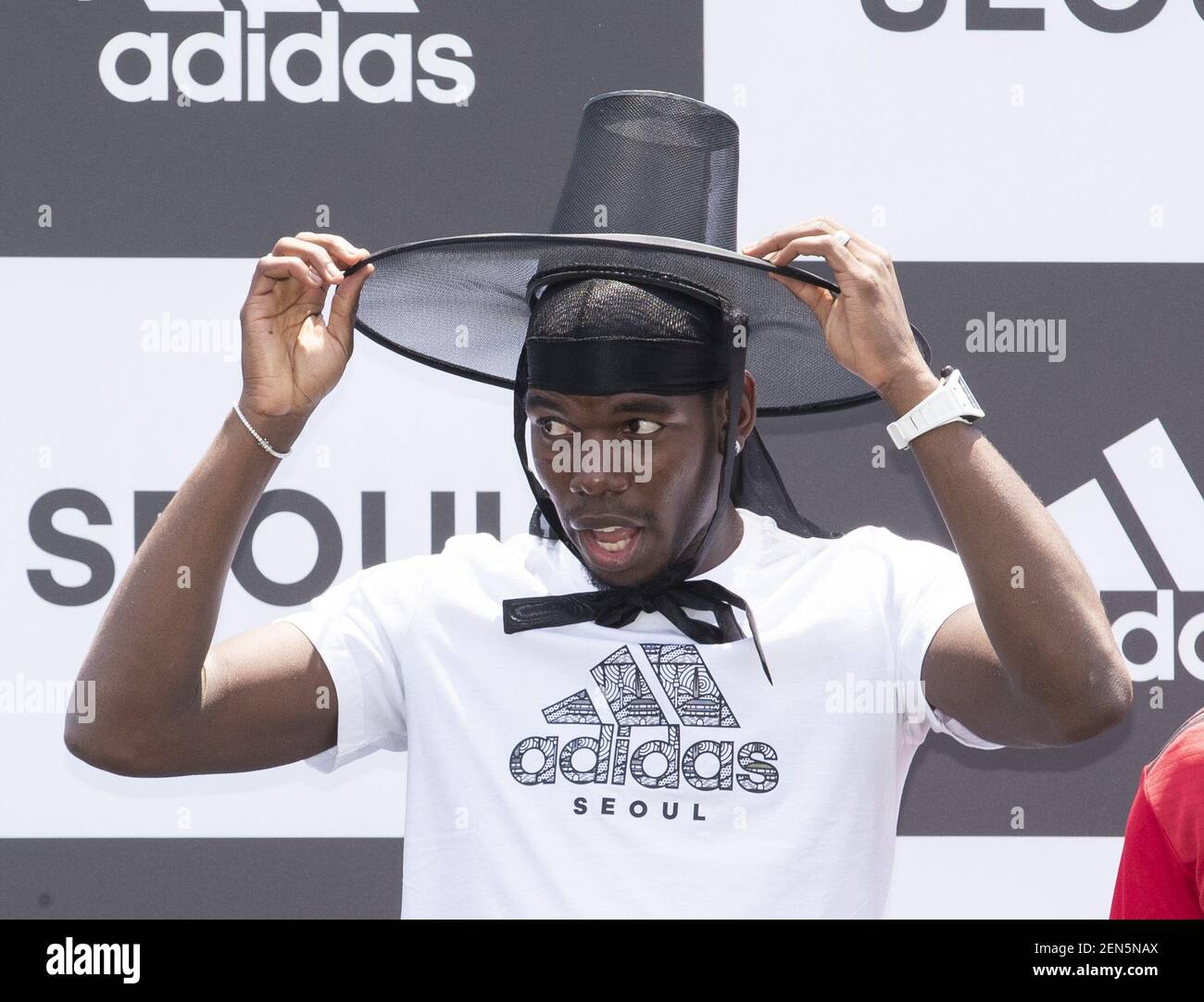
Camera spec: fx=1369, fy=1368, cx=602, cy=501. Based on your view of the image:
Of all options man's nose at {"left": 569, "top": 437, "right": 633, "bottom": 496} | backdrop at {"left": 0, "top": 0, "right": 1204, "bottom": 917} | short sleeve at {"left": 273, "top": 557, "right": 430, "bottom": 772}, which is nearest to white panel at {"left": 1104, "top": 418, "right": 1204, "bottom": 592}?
backdrop at {"left": 0, "top": 0, "right": 1204, "bottom": 917}

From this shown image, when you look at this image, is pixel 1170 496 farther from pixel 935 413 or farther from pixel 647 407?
→ pixel 647 407

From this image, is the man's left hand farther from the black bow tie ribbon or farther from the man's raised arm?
the man's raised arm

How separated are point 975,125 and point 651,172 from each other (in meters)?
0.76

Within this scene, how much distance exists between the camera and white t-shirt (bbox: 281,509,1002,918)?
1528 millimetres

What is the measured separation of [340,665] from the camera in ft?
5.33

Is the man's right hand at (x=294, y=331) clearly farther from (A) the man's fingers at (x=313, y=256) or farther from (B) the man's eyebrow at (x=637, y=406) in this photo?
(B) the man's eyebrow at (x=637, y=406)

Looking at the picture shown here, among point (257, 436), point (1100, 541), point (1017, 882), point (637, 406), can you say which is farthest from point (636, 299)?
point (1017, 882)

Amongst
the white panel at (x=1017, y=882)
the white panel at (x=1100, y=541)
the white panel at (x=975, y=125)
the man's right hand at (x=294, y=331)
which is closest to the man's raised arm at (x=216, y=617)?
the man's right hand at (x=294, y=331)

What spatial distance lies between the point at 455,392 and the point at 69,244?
2.15ft

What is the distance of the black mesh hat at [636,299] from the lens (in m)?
1.58

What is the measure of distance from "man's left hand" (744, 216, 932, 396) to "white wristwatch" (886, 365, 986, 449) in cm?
4

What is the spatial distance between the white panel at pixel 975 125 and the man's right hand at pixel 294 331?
0.82 metres

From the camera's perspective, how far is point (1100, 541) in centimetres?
219
